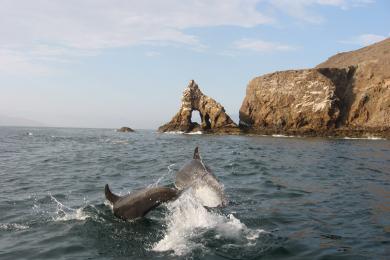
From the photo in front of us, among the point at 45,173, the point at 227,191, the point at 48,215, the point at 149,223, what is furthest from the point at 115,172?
the point at 149,223

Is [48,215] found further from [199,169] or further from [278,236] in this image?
[278,236]

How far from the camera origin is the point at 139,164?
2456 cm

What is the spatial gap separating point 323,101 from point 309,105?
91.6 inches

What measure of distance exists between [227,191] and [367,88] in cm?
6377

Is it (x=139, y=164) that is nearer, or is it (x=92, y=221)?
(x=92, y=221)

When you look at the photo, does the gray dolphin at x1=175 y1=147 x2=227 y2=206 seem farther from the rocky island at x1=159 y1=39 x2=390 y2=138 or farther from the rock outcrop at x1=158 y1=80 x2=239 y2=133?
the rock outcrop at x1=158 y1=80 x2=239 y2=133

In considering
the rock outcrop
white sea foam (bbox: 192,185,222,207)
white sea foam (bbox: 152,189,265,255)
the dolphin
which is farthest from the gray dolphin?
the rock outcrop

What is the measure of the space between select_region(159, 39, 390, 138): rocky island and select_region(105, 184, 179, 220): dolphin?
60.1 m

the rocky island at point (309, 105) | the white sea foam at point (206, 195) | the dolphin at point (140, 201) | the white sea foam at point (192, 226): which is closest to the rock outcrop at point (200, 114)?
the rocky island at point (309, 105)

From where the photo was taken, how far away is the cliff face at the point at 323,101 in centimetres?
6894

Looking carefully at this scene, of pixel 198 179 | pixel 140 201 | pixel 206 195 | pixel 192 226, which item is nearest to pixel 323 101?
pixel 198 179

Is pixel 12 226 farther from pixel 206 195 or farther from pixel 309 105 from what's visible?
pixel 309 105

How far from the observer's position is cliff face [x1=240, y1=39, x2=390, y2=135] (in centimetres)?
6894

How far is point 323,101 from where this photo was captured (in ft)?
231
